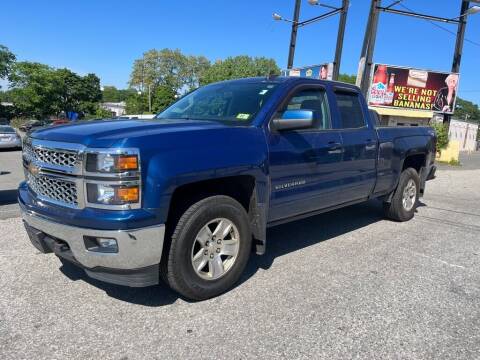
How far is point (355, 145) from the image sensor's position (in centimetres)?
478

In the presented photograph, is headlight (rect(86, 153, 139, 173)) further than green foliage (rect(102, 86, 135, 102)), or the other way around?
green foliage (rect(102, 86, 135, 102))

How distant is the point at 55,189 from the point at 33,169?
1.33 feet

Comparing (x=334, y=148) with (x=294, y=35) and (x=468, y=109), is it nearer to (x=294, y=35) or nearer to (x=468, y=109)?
(x=294, y=35)

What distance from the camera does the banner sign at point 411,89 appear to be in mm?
22188

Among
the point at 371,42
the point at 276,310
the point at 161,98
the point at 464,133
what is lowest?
the point at 276,310

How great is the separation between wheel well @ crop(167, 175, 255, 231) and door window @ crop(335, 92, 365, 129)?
169 centimetres

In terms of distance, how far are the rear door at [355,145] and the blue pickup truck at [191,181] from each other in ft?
0.09

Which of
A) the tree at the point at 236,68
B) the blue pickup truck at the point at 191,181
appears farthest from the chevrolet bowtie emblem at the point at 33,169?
the tree at the point at 236,68

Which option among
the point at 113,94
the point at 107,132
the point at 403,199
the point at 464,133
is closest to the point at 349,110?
the point at 403,199

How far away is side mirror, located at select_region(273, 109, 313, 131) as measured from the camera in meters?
3.65

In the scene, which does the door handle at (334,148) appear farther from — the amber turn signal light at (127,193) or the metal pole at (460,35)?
the metal pole at (460,35)

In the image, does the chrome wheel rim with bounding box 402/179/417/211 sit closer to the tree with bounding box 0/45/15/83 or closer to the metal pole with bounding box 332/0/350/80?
the metal pole with bounding box 332/0/350/80

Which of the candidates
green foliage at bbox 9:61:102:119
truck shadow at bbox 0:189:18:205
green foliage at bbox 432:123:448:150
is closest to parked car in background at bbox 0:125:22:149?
truck shadow at bbox 0:189:18:205

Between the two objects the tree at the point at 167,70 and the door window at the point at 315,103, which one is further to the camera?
the tree at the point at 167,70
